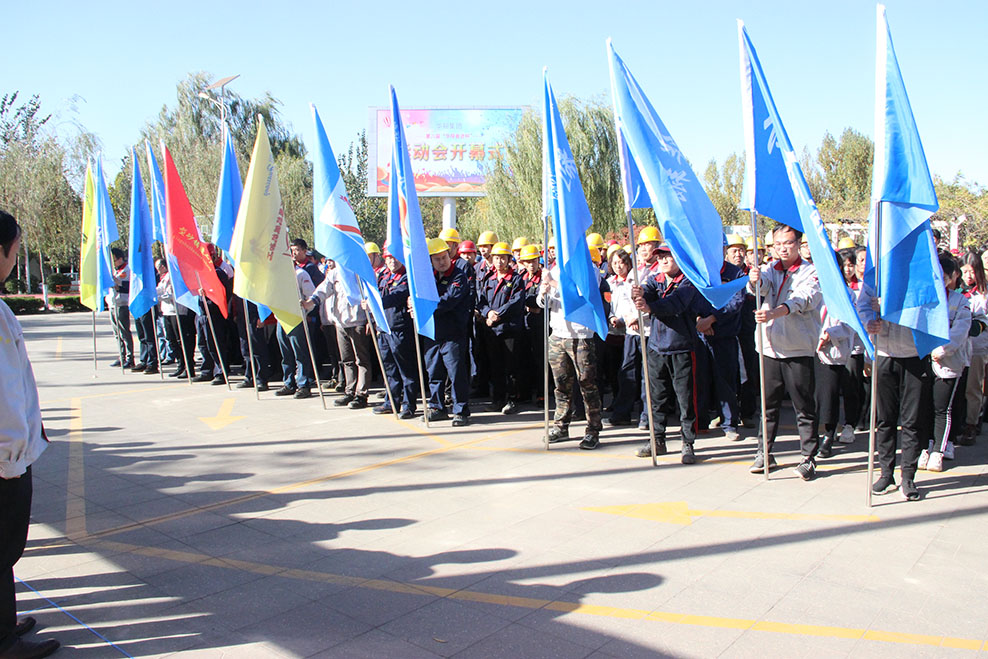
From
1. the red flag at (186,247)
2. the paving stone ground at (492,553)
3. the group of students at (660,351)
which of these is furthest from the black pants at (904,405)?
the red flag at (186,247)

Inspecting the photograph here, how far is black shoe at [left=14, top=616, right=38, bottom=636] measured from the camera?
143 inches

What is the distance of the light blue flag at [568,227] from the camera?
22.4 ft

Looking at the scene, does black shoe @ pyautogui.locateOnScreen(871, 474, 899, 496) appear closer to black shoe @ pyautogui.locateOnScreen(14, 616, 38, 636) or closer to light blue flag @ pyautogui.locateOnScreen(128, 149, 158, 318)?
black shoe @ pyautogui.locateOnScreen(14, 616, 38, 636)

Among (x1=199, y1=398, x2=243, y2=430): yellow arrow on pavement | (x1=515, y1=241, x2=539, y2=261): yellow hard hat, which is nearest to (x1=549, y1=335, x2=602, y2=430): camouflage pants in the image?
(x1=515, y1=241, x2=539, y2=261): yellow hard hat

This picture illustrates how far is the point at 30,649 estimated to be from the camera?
11.6 ft

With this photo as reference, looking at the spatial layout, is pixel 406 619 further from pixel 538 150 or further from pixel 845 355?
pixel 538 150

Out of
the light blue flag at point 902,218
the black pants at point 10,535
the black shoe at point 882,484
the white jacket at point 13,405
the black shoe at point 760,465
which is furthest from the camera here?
the black shoe at point 760,465

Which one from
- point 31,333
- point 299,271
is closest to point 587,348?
point 299,271

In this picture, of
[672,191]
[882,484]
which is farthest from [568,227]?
[882,484]

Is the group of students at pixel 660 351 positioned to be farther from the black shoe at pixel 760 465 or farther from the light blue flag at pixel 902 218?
the light blue flag at pixel 902 218

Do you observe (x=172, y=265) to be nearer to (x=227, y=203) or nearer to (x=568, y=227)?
(x=227, y=203)

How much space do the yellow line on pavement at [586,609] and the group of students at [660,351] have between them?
237 cm

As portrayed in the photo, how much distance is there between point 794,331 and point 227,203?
302 inches

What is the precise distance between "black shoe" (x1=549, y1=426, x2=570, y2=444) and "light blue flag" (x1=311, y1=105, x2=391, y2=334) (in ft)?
7.75
